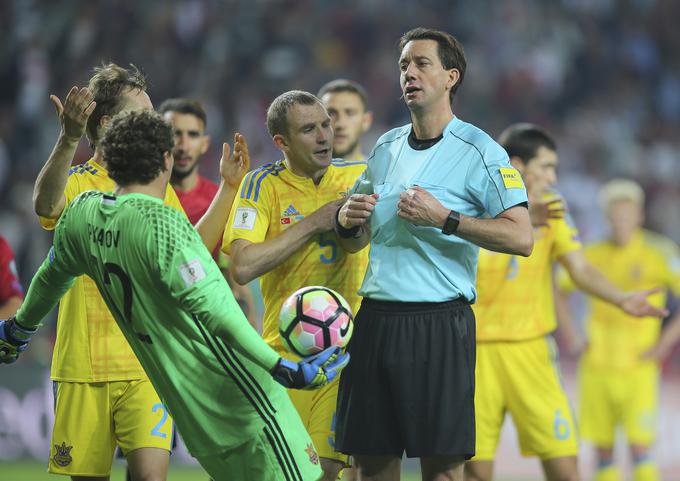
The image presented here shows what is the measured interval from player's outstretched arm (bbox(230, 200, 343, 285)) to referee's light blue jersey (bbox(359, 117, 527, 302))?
0.32 metres

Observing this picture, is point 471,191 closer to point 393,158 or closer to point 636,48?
point 393,158

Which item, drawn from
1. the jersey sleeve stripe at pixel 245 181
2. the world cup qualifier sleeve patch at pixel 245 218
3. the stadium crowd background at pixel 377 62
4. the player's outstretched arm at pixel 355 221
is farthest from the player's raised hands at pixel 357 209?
the stadium crowd background at pixel 377 62

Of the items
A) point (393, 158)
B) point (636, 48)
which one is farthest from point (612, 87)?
point (393, 158)

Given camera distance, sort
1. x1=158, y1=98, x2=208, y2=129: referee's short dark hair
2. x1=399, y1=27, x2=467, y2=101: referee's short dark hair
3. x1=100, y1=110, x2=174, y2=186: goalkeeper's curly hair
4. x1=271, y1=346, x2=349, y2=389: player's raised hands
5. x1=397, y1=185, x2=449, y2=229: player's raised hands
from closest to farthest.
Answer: x1=271, y1=346, x2=349, y2=389: player's raised hands → x1=100, y1=110, x2=174, y2=186: goalkeeper's curly hair → x1=397, y1=185, x2=449, y2=229: player's raised hands → x1=399, y1=27, x2=467, y2=101: referee's short dark hair → x1=158, y1=98, x2=208, y2=129: referee's short dark hair

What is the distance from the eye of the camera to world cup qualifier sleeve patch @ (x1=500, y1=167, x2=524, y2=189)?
481 centimetres

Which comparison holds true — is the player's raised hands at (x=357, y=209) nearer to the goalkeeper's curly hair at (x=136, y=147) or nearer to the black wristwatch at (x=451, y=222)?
the black wristwatch at (x=451, y=222)

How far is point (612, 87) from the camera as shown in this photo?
15.7 m

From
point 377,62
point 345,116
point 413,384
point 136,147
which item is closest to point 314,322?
point 413,384

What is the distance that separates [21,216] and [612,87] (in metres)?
8.52

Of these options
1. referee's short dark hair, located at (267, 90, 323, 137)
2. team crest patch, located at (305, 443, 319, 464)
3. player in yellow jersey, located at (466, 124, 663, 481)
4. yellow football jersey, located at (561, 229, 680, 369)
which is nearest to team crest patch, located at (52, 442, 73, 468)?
team crest patch, located at (305, 443, 319, 464)

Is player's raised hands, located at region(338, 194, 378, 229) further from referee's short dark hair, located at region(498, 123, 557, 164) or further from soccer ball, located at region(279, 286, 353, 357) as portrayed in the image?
referee's short dark hair, located at region(498, 123, 557, 164)

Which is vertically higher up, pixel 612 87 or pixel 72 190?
pixel 612 87

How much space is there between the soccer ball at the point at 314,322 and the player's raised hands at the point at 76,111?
50.9 inches

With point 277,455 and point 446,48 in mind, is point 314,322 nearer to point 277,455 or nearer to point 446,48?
point 277,455
